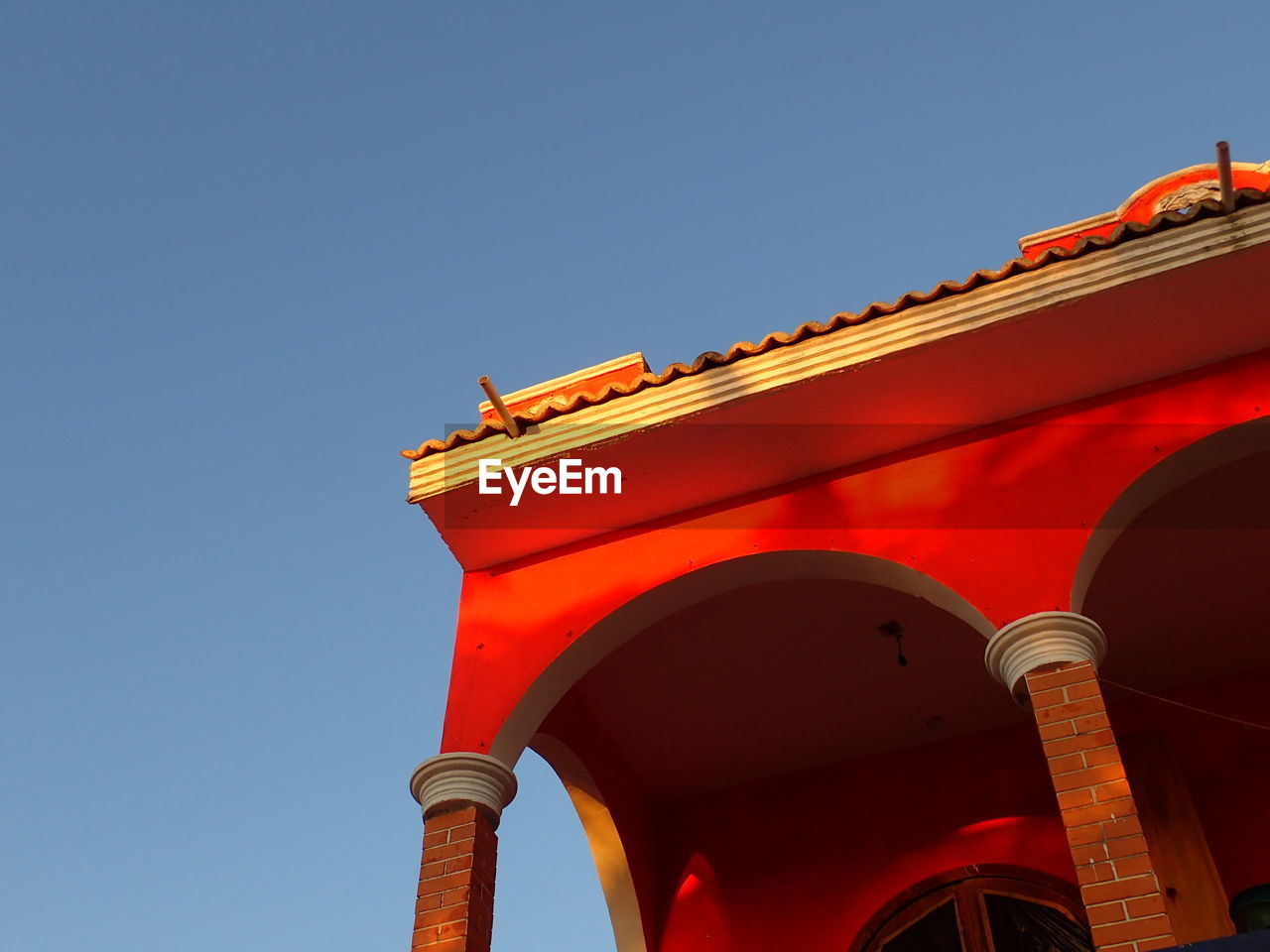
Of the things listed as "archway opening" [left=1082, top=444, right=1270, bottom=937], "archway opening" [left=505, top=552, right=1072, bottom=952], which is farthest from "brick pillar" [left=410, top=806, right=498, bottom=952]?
"archway opening" [left=1082, top=444, right=1270, bottom=937]

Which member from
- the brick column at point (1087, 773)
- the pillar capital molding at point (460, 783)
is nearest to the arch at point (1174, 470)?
the brick column at point (1087, 773)

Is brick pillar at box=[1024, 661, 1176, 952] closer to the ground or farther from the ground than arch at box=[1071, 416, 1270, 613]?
closer to the ground

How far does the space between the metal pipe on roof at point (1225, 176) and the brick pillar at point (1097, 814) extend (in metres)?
2.34

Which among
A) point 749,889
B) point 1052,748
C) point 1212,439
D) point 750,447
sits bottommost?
point 1052,748

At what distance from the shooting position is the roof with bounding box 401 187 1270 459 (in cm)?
621

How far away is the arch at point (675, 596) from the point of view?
21.0 ft

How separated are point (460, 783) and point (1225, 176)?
4503 mm

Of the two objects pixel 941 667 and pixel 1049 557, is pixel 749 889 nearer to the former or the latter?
pixel 941 667

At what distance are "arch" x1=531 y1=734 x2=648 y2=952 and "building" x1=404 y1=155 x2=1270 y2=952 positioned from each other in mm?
20

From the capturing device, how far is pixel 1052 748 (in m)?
5.13

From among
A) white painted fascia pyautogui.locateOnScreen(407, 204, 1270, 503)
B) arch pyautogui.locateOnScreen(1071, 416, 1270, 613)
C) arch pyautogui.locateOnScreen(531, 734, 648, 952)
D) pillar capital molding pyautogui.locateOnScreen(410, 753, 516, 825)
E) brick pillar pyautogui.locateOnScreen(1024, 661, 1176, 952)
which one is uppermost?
white painted fascia pyautogui.locateOnScreen(407, 204, 1270, 503)

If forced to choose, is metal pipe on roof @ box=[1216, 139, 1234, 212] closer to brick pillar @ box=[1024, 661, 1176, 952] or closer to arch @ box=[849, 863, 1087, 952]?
brick pillar @ box=[1024, 661, 1176, 952]

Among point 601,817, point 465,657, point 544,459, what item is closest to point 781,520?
point 544,459

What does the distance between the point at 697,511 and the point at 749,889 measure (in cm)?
273
